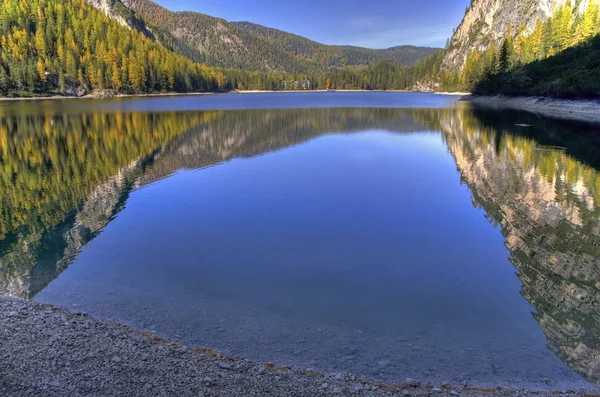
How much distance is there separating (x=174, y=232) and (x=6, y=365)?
328 inches

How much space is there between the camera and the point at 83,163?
2780 cm

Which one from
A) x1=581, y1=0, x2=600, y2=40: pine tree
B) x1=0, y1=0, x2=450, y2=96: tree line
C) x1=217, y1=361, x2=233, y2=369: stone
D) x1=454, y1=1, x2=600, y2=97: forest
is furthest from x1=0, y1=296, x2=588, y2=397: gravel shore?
x1=0, y1=0, x2=450, y2=96: tree line

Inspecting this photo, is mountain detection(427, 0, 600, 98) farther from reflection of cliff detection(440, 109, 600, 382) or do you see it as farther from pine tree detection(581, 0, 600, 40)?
reflection of cliff detection(440, 109, 600, 382)

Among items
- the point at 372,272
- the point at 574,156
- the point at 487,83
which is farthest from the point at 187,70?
the point at 372,272

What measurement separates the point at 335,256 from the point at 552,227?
8835mm

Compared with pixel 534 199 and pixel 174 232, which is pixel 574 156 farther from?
pixel 174 232

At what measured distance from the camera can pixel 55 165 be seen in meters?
27.0

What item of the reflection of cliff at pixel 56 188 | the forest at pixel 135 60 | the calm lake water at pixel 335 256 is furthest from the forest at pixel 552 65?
the reflection of cliff at pixel 56 188

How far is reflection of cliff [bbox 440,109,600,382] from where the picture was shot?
9.26 m

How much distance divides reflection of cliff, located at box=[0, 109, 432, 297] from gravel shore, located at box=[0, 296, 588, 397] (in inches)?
136

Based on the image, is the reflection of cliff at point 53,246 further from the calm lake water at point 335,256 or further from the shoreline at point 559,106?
the shoreline at point 559,106

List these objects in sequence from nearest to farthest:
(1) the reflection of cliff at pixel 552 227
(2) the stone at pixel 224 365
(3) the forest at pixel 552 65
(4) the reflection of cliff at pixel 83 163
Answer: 1. (2) the stone at pixel 224 365
2. (1) the reflection of cliff at pixel 552 227
3. (4) the reflection of cliff at pixel 83 163
4. (3) the forest at pixel 552 65

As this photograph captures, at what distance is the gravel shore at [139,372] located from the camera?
6793mm

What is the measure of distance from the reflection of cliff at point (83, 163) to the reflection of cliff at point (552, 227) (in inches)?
500
